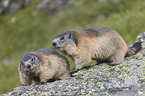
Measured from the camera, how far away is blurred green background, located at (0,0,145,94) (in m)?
11.1

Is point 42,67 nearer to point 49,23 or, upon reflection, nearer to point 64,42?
point 64,42

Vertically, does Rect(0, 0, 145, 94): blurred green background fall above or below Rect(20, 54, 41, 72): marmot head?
above

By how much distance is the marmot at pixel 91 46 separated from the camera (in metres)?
5.00

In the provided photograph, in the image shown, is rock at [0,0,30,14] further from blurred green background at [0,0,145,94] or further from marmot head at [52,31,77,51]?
marmot head at [52,31,77,51]

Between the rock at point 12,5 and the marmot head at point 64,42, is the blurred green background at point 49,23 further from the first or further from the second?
the marmot head at point 64,42

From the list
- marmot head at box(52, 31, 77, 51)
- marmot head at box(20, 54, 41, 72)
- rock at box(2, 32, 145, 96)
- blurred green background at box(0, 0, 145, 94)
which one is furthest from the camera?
blurred green background at box(0, 0, 145, 94)

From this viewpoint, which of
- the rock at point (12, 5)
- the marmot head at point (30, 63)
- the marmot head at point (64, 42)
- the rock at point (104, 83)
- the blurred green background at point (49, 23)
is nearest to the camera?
the rock at point (104, 83)

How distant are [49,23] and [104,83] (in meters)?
17.3

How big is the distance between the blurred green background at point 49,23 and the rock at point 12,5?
627 millimetres

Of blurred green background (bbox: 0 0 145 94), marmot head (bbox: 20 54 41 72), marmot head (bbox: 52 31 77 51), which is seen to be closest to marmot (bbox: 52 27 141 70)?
marmot head (bbox: 52 31 77 51)

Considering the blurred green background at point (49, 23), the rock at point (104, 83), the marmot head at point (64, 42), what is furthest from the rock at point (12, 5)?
the rock at point (104, 83)

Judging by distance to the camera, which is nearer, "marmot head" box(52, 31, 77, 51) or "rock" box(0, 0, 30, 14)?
"marmot head" box(52, 31, 77, 51)

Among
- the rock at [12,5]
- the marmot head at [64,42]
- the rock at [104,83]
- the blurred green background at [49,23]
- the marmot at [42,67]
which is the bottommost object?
the rock at [104,83]

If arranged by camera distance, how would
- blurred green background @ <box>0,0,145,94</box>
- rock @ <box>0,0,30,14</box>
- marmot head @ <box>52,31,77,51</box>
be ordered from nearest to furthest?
marmot head @ <box>52,31,77,51</box> < blurred green background @ <box>0,0,145,94</box> < rock @ <box>0,0,30,14</box>
